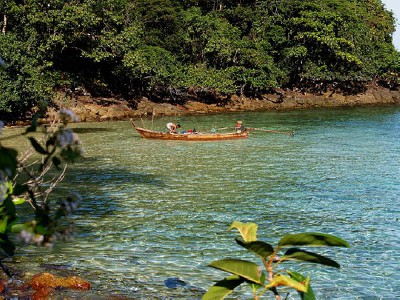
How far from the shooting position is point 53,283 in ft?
26.6

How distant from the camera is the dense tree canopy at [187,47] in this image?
35.0 meters

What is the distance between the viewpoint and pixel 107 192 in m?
15.7

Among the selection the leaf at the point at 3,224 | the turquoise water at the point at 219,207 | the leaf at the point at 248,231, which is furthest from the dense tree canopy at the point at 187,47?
the leaf at the point at 248,231

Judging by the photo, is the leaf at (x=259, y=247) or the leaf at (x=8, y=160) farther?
the leaf at (x=259, y=247)

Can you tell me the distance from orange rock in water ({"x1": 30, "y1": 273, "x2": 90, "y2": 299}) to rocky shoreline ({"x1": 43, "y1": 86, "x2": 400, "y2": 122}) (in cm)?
2333

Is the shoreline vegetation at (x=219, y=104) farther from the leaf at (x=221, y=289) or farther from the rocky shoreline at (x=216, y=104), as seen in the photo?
the leaf at (x=221, y=289)

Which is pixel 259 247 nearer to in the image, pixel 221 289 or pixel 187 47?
pixel 221 289

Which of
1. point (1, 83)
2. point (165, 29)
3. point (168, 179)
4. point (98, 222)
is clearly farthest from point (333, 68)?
point (98, 222)

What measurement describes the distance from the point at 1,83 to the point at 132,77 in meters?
13.2

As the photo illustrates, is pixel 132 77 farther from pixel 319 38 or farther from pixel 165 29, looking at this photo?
pixel 319 38

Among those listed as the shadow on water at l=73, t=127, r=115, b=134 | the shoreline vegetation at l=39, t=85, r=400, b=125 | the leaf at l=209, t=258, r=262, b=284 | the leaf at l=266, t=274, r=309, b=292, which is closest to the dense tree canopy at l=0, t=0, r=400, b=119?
the shoreline vegetation at l=39, t=85, r=400, b=125

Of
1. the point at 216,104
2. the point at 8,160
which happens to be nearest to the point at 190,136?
the point at 216,104

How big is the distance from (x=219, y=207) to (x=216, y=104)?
115ft

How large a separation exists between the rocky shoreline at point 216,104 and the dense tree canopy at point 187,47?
1.30 meters
